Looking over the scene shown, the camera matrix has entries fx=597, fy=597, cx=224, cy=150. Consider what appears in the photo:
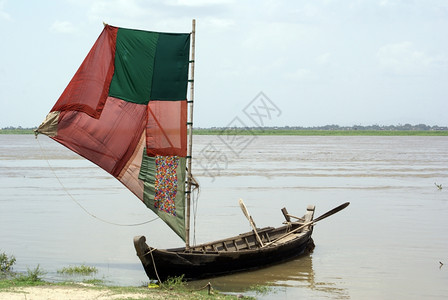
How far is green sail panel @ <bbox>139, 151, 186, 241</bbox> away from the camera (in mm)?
12109

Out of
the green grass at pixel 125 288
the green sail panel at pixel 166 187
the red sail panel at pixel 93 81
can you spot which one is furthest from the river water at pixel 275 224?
the red sail panel at pixel 93 81

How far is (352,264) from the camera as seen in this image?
46.9 ft

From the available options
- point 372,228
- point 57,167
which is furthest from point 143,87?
point 57,167

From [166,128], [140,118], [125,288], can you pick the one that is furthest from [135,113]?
[125,288]

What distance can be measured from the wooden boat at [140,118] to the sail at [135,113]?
0.02 meters

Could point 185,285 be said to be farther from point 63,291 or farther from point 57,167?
point 57,167

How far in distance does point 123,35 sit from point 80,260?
18.7 ft

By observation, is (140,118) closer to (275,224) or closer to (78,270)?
(78,270)

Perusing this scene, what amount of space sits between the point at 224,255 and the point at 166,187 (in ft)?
6.24

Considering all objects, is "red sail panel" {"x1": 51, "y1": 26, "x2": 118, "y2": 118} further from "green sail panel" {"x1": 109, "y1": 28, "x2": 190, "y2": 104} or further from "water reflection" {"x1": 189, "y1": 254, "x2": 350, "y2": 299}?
"water reflection" {"x1": 189, "y1": 254, "x2": 350, "y2": 299}

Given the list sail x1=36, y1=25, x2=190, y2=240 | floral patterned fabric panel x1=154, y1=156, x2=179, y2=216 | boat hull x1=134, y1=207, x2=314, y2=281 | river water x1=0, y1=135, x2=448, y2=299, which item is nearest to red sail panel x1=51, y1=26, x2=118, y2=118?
sail x1=36, y1=25, x2=190, y2=240

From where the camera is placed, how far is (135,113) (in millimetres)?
12023

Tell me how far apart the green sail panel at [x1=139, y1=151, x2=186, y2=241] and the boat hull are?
0.65 meters

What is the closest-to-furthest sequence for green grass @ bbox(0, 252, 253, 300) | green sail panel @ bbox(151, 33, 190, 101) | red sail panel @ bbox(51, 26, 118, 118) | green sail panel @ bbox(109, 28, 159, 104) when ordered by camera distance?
green grass @ bbox(0, 252, 253, 300) < red sail panel @ bbox(51, 26, 118, 118) < green sail panel @ bbox(109, 28, 159, 104) < green sail panel @ bbox(151, 33, 190, 101)
